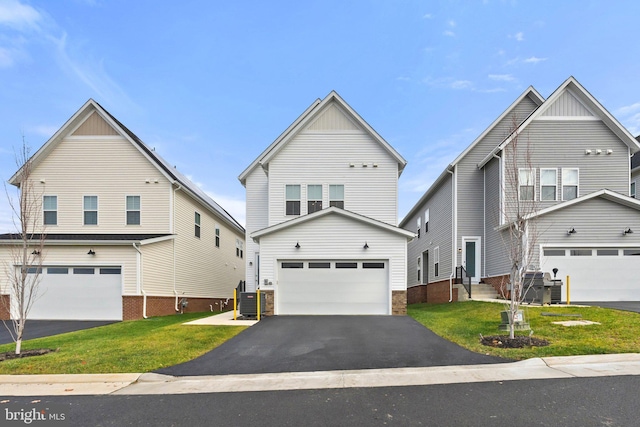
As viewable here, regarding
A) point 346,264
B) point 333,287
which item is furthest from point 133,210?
point 346,264

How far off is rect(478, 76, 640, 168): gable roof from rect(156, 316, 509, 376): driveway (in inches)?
455

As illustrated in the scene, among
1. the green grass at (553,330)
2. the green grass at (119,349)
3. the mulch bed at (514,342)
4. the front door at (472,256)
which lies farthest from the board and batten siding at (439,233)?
the green grass at (119,349)

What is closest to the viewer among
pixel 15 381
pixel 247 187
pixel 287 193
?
pixel 15 381

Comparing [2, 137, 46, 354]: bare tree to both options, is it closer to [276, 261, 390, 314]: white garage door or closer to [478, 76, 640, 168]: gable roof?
[276, 261, 390, 314]: white garage door

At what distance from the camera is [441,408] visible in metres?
5.57

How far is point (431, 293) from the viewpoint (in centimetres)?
2403

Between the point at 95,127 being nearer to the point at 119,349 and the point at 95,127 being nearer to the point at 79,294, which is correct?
the point at 79,294

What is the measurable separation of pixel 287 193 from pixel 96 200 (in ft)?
31.9

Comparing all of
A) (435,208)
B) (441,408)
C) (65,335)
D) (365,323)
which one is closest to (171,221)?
(65,335)

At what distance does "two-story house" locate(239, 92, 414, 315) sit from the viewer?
16.1 meters

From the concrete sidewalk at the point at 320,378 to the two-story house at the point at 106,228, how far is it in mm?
9924

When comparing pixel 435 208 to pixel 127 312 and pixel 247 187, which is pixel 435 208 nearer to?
pixel 247 187

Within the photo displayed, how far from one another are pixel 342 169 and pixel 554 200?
1043 cm

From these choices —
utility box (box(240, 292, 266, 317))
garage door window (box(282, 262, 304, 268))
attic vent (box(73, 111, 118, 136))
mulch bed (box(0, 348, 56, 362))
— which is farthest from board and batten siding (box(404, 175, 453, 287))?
attic vent (box(73, 111, 118, 136))
